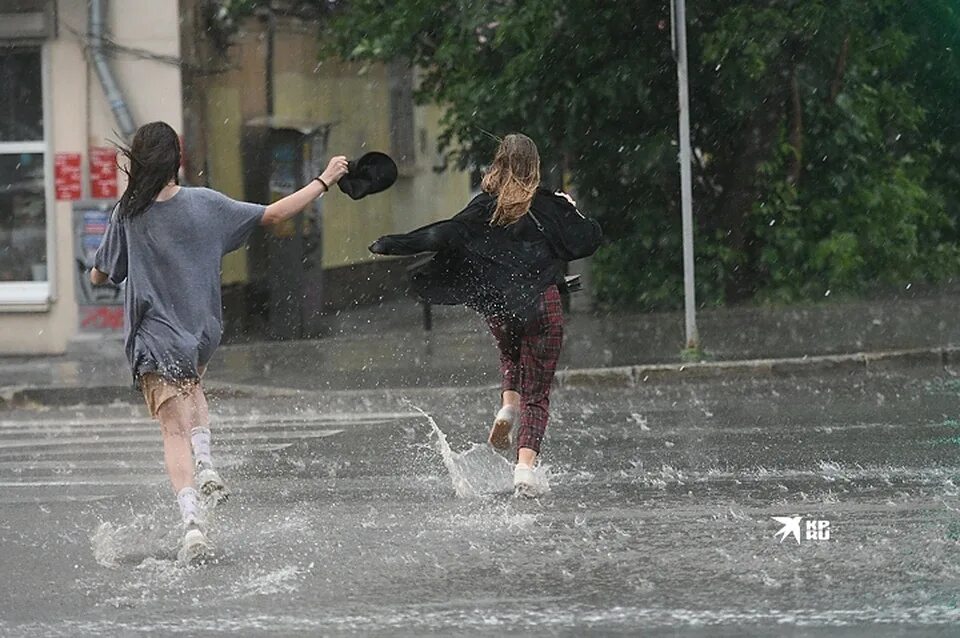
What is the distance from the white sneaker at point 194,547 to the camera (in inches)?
271

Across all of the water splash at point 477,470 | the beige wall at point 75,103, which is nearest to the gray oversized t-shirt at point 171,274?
the water splash at point 477,470

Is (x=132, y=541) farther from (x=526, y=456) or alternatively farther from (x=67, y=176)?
(x=67, y=176)

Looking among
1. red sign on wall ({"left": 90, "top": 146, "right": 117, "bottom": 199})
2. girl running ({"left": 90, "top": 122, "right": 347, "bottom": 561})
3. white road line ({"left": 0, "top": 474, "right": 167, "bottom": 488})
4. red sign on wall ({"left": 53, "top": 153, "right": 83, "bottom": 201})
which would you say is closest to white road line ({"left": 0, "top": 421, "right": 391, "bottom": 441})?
white road line ({"left": 0, "top": 474, "right": 167, "bottom": 488})

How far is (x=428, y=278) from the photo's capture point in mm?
8484

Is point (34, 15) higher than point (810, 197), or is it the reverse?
point (34, 15)

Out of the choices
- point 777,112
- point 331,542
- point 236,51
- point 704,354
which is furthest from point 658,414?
point 236,51

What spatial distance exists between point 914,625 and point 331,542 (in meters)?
2.64

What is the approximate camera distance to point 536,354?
848 cm

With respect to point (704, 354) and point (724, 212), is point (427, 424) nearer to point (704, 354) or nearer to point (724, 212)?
point (704, 354)

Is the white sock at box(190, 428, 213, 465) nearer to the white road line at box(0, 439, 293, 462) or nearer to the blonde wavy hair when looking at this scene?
the blonde wavy hair

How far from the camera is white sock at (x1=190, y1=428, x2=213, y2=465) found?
7.39m

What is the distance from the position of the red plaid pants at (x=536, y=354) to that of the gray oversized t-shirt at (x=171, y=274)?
1.78 meters

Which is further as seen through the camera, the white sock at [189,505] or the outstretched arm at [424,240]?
the outstretched arm at [424,240]

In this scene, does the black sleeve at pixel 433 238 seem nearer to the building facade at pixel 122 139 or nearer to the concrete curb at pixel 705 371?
the concrete curb at pixel 705 371
